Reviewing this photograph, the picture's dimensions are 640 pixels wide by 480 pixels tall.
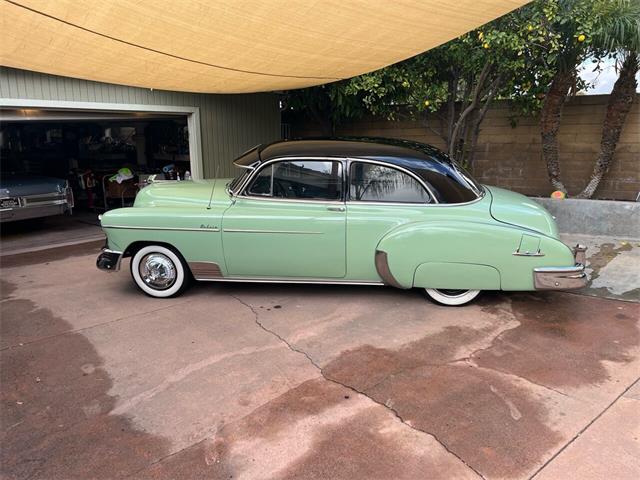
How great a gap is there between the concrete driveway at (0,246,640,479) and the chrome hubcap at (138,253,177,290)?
21cm

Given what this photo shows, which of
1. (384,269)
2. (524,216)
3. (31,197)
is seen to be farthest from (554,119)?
(31,197)

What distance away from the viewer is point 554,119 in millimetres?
7094

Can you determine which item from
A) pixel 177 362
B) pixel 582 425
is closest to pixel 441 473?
pixel 582 425

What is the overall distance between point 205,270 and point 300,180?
50.6 inches

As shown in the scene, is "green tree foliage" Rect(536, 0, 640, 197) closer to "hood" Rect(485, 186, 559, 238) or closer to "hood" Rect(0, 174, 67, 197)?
"hood" Rect(485, 186, 559, 238)

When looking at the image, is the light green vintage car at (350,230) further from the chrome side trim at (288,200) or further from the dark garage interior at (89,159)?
the dark garage interior at (89,159)

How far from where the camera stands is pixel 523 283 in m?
4.04

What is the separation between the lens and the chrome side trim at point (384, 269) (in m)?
4.24

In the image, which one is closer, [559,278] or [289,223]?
[559,278]

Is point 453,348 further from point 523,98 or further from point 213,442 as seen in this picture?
point 523,98

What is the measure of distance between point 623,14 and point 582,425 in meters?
5.30

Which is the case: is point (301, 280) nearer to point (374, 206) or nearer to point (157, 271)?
point (374, 206)

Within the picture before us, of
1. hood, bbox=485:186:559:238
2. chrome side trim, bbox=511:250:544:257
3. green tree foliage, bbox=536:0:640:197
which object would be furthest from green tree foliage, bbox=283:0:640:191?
chrome side trim, bbox=511:250:544:257

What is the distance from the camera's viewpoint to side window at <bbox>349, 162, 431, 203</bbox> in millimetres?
4320
